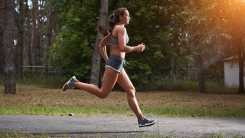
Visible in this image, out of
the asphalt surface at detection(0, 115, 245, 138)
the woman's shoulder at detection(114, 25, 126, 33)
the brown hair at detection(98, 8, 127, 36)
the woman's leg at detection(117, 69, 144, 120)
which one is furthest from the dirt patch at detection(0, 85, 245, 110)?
the woman's shoulder at detection(114, 25, 126, 33)

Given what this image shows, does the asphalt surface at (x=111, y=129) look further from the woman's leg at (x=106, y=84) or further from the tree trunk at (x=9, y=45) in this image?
the tree trunk at (x=9, y=45)

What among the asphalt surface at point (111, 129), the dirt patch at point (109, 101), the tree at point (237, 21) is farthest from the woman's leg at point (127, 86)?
the tree at point (237, 21)

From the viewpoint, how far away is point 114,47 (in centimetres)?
718

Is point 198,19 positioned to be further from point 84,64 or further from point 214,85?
point 214,85

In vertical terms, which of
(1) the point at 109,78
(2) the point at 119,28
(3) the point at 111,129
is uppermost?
(2) the point at 119,28

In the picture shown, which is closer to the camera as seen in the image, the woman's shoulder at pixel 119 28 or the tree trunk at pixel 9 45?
the woman's shoulder at pixel 119 28

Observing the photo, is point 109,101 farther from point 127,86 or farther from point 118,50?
→ point 118,50

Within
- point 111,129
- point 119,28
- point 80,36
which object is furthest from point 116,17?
point 80,36

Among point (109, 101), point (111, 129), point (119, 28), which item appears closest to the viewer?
point (119, 28)

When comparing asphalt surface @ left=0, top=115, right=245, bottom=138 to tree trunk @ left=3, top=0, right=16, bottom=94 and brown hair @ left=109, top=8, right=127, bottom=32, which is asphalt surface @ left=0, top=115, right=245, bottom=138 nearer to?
brown hair @ left=109, top=8, right=127, bottom=32

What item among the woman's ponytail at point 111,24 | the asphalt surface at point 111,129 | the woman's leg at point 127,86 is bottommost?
the asphalt surface at point 111,129

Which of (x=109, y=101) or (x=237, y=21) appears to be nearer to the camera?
(x=109, y=101)

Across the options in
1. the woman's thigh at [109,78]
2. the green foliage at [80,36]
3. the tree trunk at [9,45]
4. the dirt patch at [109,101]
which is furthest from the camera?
the green foliage at [80,36]

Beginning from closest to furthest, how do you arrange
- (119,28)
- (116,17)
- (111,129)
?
(119,28) < (116,17) < (111,129)
